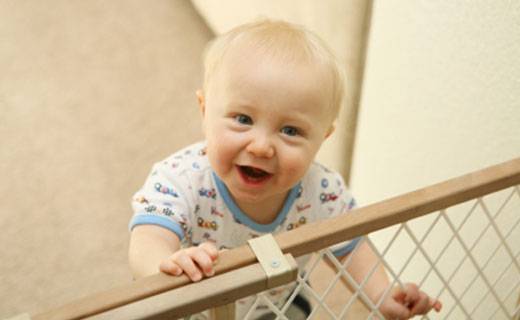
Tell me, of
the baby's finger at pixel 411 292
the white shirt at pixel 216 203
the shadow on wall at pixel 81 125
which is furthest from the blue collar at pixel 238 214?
the shadow on wall at pixel 81 125

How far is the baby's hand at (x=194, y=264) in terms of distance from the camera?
0.46 m

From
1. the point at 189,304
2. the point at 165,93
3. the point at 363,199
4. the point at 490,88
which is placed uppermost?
the point at 165,93

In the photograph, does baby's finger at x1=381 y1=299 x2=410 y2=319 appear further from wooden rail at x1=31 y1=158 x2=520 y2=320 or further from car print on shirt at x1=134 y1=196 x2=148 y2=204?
car print on shirt at x1=134 y1=196 x2=148 y2=204

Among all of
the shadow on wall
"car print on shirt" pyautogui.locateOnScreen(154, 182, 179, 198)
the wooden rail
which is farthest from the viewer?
the shadow on wall

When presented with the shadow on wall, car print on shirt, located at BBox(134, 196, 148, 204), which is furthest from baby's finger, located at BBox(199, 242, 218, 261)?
the shadow on wall

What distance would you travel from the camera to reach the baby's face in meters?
0.66

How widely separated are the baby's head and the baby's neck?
7 cm

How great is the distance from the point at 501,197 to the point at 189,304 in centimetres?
52

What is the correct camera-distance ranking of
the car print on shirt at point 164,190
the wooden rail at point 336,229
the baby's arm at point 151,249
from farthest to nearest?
the car print on shirt at point 164,190, the baby's arm at point 151,249, the wooden rail at point 336,229

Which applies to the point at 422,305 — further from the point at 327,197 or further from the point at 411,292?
the point at 327,197

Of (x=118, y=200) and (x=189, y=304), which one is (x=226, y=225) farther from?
(x=118, y=200)

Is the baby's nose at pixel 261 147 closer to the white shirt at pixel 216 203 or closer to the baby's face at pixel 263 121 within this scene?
the baby's face at pixel 263 121

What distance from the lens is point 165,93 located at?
1.59 metres

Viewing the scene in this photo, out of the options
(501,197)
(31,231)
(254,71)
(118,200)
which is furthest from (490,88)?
(31,231)
